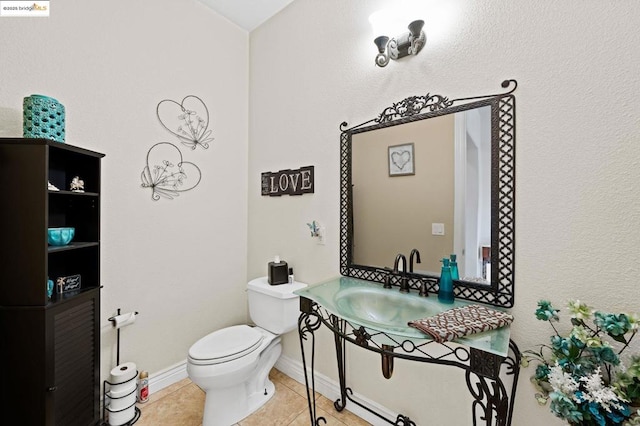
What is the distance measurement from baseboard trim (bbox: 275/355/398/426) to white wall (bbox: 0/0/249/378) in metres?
0.62

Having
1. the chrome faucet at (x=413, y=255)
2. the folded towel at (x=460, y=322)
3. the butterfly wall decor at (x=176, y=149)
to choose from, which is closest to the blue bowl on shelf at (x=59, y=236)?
the butterfly wall decor at (x=176, y=149)

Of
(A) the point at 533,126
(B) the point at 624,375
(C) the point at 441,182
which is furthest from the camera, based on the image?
(C) the point at 441,182

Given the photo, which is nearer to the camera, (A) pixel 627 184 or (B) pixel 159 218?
(A) pixel 627 184

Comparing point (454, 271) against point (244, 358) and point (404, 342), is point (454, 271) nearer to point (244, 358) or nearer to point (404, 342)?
point (404, 342)

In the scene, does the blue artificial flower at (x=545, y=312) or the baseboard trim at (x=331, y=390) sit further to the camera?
the baseboard trim at (x=331, y=390)

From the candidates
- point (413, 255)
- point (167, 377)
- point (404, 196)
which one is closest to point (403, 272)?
point (413, 255)

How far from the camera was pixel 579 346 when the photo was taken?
901 mm

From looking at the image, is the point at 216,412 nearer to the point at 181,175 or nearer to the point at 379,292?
the point at 379,292

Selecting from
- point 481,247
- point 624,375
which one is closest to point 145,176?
point 481,247

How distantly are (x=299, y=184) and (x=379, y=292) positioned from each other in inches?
37.9

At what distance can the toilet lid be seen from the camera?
5.09 feet

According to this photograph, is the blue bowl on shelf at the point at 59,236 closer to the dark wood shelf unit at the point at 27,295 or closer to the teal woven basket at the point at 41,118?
the dark wood shelf unit at the point at 27,295

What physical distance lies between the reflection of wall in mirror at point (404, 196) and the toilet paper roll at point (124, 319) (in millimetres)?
1491

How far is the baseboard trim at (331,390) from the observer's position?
1617mm
